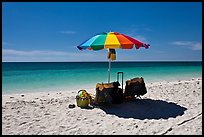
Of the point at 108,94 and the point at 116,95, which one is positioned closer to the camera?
the point at 108,94

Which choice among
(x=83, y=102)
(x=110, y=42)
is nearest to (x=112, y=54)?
(x=110, y=42)

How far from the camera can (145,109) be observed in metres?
5.83

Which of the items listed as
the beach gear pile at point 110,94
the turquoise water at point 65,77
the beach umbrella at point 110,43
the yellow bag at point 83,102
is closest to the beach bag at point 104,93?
the beach gear pile at point 110,94

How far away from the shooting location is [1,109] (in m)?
5.77

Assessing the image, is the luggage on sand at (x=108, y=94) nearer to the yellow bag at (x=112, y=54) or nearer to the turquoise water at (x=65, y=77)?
the yellow bag at (x=112, y=54)

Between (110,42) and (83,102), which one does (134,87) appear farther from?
(110,42)

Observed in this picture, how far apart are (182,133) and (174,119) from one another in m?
0.92

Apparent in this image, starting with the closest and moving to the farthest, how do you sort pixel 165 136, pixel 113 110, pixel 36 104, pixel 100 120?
pixel 165 136 < pixel 100 120 < pixel 113 110 < pixel 36 104

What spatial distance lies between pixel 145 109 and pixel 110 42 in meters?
1.94

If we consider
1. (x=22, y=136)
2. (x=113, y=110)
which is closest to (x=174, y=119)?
(x=113, y=110)

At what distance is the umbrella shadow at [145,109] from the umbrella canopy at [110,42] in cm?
157

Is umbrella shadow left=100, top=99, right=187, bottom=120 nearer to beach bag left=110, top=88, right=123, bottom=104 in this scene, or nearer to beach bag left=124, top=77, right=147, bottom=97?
beach bag left=110, top=88, right=123, bottom=104

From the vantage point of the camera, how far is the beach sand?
4305mm

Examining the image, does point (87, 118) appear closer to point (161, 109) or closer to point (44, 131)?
point (44, 131)
